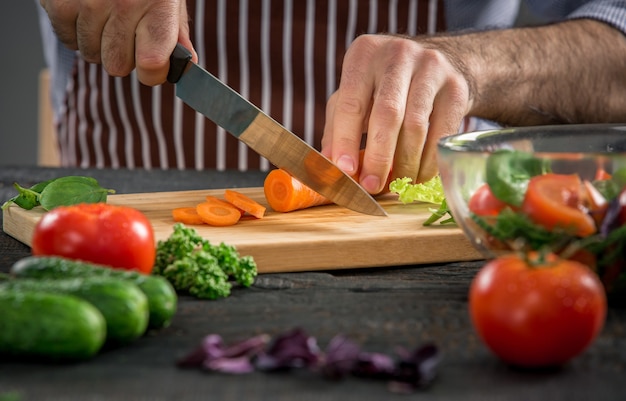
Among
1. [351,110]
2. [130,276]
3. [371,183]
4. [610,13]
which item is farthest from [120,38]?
[610,13]

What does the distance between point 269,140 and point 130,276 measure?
858 mm

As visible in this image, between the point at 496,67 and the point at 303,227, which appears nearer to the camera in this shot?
the point at 303,227

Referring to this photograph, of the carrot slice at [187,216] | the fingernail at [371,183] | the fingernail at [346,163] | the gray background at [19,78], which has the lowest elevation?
the gray background at [19,78]

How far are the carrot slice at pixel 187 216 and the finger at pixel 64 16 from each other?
2.18 ft

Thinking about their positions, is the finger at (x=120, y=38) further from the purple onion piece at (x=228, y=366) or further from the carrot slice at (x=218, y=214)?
the purple onion piece at (x=228, y=366)

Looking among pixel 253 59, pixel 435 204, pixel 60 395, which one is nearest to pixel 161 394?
pixel 60 395

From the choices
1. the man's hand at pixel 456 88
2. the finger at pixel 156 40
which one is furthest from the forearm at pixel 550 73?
the finger at pixel 156 40

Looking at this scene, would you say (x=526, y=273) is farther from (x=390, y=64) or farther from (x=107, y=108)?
(x=107, y=108)

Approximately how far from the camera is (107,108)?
12.1 ft

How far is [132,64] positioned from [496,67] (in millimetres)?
1225

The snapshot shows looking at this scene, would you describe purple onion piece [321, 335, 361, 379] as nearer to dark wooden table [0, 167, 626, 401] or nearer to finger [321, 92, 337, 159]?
dark wooden table [0, 167, 626, 401]

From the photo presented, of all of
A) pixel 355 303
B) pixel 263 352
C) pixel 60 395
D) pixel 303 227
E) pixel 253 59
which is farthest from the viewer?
pixel 253 59

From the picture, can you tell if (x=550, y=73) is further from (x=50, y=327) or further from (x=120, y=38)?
(x=50, y=327)

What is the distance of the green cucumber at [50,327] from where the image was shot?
47.7 inches
